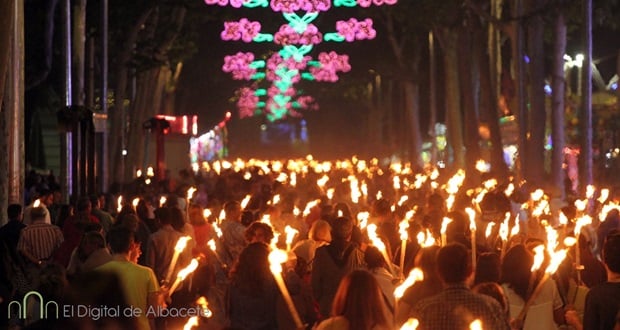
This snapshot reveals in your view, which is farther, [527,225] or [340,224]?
[527,225]

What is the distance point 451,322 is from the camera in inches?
303

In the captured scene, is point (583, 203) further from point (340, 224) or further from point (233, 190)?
point (233, 190)

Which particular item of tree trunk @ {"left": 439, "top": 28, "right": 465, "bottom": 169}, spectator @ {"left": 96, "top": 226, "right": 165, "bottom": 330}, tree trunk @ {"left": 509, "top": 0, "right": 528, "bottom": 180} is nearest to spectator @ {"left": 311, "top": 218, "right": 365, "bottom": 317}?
spectator @ {"left": 96, "top": 226, "right": 165, "bottom": 330}

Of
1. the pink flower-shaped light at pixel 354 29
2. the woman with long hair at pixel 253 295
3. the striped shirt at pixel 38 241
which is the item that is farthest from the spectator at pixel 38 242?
the pink flower-shaped light at pixel 354 29

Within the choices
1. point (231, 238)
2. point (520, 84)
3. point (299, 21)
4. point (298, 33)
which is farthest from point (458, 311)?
point (298, 33)

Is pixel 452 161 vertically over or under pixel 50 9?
under

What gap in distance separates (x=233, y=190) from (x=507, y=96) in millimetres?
29911

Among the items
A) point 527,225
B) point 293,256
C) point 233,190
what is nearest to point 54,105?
point 233,190

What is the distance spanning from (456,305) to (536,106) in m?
23.4

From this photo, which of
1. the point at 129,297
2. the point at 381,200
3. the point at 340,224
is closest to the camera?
the point at 129,297

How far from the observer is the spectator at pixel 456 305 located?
7.70 meters

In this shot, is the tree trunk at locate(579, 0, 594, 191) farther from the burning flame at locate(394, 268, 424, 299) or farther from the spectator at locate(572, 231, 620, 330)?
the spectator at locate(572, 231, 620, 330)

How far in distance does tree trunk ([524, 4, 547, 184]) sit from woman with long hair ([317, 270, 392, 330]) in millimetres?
23290

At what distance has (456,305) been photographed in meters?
7.70
